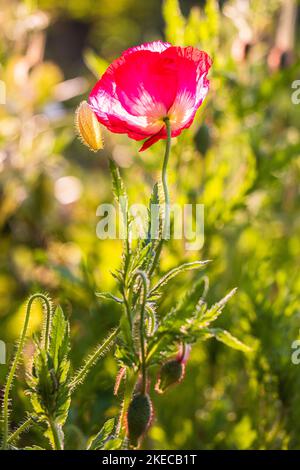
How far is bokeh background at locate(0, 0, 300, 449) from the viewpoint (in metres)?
1.00

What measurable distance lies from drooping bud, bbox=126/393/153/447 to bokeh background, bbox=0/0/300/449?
0.22m

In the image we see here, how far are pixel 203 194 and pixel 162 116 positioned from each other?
53 cm

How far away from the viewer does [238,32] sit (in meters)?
1.30

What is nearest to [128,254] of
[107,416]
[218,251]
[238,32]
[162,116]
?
[162,116]

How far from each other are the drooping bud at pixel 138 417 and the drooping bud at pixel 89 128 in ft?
0.64

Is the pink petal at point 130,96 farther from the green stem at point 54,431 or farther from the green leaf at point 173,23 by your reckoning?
the green leaf at point 173,23

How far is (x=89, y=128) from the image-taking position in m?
0.62

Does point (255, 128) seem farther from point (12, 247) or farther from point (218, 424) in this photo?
point (12, 247)

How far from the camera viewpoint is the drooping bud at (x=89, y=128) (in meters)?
0.62

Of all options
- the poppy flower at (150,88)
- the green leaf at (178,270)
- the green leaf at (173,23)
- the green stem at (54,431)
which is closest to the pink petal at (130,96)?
the poppy flower at (150,88)

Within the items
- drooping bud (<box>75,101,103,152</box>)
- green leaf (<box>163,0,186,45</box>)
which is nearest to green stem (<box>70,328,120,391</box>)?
drooping bud (<box>75,101,103,152</box>)

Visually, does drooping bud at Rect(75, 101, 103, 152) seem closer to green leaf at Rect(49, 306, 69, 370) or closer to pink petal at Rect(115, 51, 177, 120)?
pink petal at Rect(115, 51, 177, 120)

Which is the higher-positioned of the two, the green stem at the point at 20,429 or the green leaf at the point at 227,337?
the green leaf at the point at 227,337
